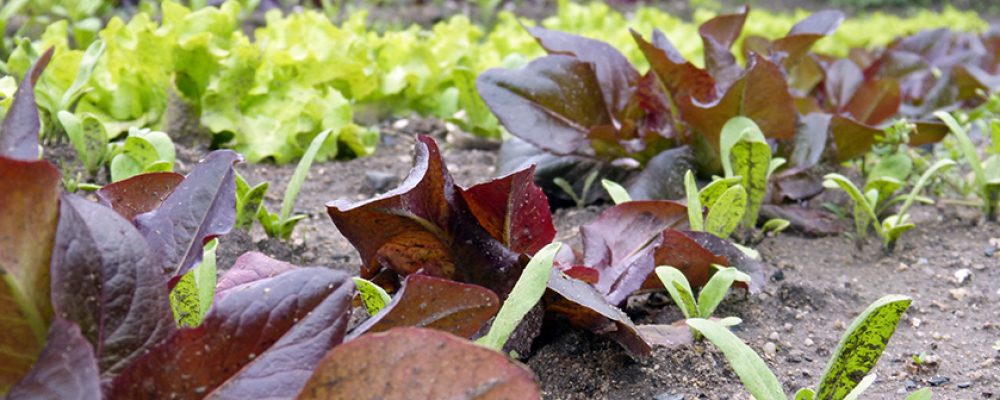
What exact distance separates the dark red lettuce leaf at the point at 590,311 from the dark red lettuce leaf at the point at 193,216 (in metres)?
0.43

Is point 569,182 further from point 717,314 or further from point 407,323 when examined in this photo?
Result: point 407,323

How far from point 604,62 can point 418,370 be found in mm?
1623

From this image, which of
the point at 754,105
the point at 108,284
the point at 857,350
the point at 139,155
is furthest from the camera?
the point at 754,105

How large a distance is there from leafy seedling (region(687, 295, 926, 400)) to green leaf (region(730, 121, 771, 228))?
0.68 meters

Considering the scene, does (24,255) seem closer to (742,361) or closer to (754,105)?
(742,361)

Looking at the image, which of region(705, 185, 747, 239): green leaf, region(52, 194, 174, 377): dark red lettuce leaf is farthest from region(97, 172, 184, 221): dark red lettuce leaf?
region(705, 185, 747, 239): green leaf

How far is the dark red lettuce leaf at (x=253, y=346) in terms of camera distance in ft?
3.02

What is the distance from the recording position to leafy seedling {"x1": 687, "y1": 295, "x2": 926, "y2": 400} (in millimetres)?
1176

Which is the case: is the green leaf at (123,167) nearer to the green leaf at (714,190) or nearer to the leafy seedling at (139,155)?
the leafy seedling at (139,155)

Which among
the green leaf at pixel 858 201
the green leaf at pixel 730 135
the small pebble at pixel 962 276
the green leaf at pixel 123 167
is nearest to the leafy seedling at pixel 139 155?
the green leaf at pixel 123 167

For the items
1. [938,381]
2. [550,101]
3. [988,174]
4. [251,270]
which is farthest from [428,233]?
[988,174]

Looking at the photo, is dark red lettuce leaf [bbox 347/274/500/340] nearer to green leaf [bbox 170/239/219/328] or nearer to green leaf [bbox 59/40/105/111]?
green leaf [bbox 170/239/219/328]

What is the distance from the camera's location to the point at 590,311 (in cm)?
147

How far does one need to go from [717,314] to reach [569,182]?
2.64ft
